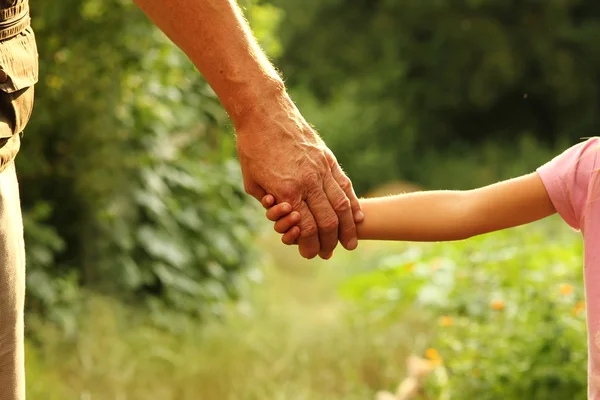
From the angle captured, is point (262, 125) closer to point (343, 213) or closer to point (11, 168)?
point (343, 213)

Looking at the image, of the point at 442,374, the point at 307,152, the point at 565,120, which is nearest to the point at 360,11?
the point at 565,120

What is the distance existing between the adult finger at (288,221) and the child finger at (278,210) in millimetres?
12

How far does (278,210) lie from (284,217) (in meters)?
0.03

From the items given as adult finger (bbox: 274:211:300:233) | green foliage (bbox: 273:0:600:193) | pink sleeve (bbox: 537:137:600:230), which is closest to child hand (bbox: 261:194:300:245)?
adult finger (bbox: 274:211:300:233)

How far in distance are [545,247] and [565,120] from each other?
31.0 feet

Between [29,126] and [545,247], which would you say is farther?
[545,247]

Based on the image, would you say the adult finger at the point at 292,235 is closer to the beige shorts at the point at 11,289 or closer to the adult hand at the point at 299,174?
the adult hand at the point at 299,174

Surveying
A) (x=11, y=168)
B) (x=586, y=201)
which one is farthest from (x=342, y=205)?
(x=11, y=168)

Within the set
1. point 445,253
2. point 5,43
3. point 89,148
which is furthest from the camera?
point 445,253

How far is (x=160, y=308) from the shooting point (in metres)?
4.65

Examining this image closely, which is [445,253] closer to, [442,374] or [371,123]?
[442,374]

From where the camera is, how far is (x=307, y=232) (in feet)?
6.70

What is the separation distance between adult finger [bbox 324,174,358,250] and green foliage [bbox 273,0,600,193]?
10833 mm

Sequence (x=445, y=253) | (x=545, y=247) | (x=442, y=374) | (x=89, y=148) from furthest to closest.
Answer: (x=445, y=253)
(x=545, y=247)
(x=89, y=148)
(x=442, y=374)
